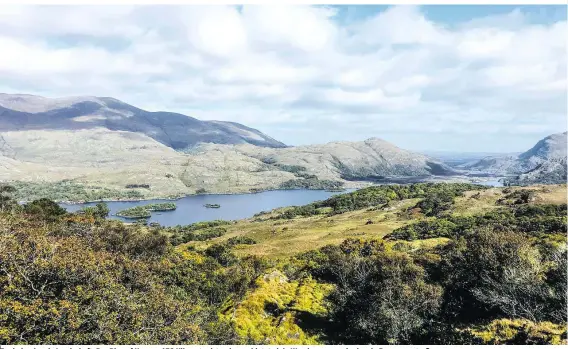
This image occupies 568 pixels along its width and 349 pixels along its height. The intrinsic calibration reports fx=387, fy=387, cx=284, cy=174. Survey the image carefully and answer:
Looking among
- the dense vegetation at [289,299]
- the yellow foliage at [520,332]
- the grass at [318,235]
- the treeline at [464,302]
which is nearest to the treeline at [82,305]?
the dense vegetation at [289,299]

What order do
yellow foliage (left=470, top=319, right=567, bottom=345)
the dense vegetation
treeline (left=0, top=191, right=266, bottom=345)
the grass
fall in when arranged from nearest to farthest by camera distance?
treeline (left=0, top=191, right=266, bottom=345)
the dense vegetation
yellow foliage (left=470, top=319, right=567, bottom=345)
the grass

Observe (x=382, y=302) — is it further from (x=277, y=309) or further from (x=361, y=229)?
(x=361, y=229)

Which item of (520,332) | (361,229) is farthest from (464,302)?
(361,229)

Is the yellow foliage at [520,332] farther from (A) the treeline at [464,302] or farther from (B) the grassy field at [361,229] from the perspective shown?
(B) the grassy field at [361,229]

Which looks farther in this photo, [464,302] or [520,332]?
[464,302]

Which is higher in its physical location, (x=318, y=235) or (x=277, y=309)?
(x=277, y=309)

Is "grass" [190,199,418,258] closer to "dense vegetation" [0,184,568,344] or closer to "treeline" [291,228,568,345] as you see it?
"dense vegetation" [0,184,568,344]

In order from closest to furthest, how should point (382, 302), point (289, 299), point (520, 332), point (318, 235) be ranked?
point (520, 332)
point (382, 302)
point (289, 299)
point (318, 235)

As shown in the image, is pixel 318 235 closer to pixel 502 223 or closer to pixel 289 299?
pixel 502 223

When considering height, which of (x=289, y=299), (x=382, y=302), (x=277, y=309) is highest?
(x=382, y=302)

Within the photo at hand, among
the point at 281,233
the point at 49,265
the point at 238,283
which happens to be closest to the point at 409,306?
the point at 238,283

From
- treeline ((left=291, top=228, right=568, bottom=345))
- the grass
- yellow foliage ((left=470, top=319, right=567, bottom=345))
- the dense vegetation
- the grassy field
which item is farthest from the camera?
the grassy field

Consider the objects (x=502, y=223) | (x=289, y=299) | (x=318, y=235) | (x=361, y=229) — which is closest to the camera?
(x=289, y=299)

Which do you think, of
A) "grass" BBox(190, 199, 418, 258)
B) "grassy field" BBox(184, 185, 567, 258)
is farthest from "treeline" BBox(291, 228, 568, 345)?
"grass" BBox(190, 199, 418, 258)
